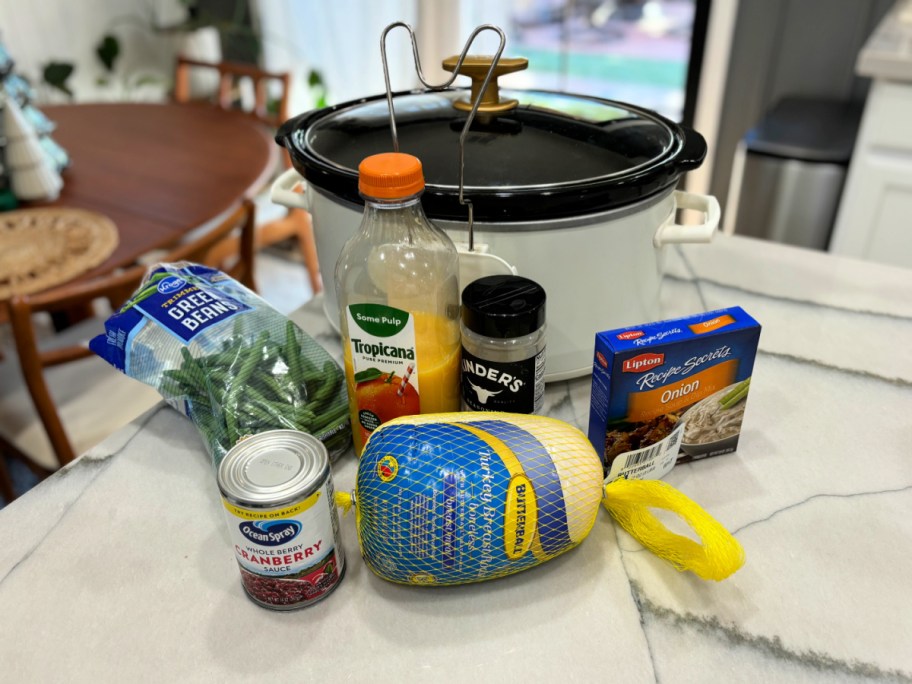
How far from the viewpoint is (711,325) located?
566 millimetres

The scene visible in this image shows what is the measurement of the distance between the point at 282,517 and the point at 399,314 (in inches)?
6.8

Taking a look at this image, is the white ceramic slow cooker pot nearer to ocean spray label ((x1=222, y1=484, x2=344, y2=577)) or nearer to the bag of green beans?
the bag of green beans

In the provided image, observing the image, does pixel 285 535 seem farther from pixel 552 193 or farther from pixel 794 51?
pixel 794 51

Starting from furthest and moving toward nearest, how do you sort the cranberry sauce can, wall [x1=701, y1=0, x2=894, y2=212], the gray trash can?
wall [x1=701, y1=0, x2=894, y2=212], the gray trash can, the cranberry sauce can

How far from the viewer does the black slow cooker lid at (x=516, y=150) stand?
582 mm

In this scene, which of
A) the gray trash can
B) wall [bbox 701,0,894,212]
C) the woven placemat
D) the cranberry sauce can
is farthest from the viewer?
wall [bbox 701,0,894,212]

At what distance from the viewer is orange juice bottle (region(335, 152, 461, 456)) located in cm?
55

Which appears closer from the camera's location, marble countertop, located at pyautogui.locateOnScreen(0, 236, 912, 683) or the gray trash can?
marble countertop, located at pyautogui.locateOnScreen(0, 236, 912, 683)

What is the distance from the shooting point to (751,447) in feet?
2.14

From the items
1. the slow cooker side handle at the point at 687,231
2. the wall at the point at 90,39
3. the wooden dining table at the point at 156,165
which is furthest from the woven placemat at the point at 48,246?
the wall at the point at 90,39

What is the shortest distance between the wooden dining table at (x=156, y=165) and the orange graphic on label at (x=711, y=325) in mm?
1018

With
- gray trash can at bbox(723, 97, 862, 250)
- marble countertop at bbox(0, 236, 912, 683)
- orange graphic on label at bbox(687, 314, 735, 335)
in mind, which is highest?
orange graphic on label at bbox(687, 314, 735, 335)

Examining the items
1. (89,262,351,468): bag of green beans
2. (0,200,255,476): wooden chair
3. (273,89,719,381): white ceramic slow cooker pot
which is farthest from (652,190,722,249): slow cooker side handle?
(0,200,255,476): wooden chair

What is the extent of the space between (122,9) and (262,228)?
168 centimetres
